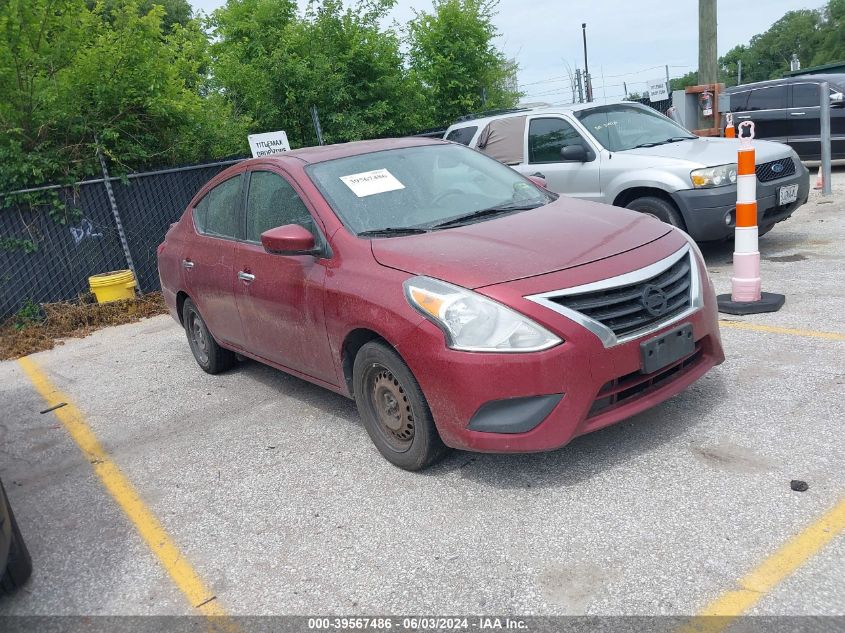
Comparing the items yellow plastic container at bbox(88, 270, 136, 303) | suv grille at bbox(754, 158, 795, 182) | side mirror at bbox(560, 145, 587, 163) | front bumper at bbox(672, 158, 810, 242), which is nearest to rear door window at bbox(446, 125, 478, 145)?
side mirror at bbox(560, 145, 587, 163)

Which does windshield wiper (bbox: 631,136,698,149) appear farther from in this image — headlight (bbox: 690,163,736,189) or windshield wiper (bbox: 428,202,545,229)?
windshield wiper (bbox: 428,202,545,229)

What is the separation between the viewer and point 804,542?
113 inches

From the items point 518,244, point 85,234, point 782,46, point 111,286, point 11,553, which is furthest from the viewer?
point 782,46

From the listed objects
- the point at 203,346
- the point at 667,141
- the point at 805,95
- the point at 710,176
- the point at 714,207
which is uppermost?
the point at 667,141

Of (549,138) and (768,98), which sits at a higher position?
(549,138)

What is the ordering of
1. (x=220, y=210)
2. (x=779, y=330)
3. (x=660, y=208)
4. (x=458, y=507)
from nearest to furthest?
(x=458, y=507) → (x=779, y=330) → (x=220, y=210) → (x=660, y=208)

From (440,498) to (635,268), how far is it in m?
1.44

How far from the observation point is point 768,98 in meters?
13.8

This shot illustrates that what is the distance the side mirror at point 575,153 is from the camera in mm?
7797

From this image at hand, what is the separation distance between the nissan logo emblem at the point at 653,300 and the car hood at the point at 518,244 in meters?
0.25

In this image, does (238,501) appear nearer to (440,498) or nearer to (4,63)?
(440,498)

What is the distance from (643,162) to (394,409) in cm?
472

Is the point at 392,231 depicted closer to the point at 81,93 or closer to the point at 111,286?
the point at 111,286

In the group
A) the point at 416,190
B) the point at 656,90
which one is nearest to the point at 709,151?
the point at 416,190
